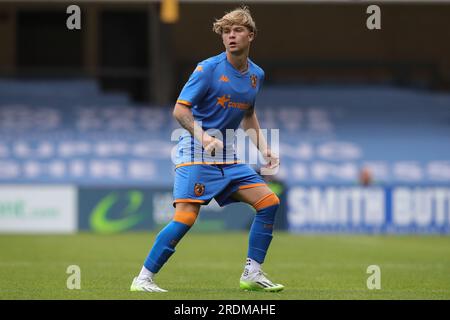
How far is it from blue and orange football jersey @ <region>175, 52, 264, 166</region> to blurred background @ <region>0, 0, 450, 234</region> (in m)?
18.8

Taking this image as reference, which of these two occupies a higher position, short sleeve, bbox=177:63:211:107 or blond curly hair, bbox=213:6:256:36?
blond curly hair, bbox=213:6:256:36

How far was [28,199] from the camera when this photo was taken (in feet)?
77.0

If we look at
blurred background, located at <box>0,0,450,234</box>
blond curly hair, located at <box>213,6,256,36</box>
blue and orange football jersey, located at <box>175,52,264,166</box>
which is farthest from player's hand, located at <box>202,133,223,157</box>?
blurred background, located at <box>0,0,450,234</box>

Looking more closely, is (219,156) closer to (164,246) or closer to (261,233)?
(261,233)

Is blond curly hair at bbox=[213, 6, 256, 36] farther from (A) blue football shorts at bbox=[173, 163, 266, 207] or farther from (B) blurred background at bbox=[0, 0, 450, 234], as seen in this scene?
(B) blurred background at bbox=[0, 0, 450, 234]

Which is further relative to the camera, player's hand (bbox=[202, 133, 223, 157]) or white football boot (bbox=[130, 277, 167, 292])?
white football boot (bbox=[130, 277, 167, 292])

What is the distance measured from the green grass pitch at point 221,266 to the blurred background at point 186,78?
329 inches

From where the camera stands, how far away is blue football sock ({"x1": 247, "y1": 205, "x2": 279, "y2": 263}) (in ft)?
28.4

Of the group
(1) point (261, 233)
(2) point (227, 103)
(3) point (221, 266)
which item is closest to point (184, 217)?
(1) point (261, 233)

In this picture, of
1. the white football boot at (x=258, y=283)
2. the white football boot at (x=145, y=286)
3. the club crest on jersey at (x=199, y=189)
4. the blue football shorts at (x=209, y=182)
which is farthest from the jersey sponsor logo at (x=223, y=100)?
the white football boot at (x=145, y=286)

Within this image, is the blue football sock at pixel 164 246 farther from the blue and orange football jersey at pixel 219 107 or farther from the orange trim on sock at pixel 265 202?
the orange trim on sock at pixel 265 202

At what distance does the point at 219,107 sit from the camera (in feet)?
27.8

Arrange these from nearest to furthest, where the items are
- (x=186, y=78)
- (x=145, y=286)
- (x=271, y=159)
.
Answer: (x=145, y=286) → (x=271, y=159) → (x=186, y=78)

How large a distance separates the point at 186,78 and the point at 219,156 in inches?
968
